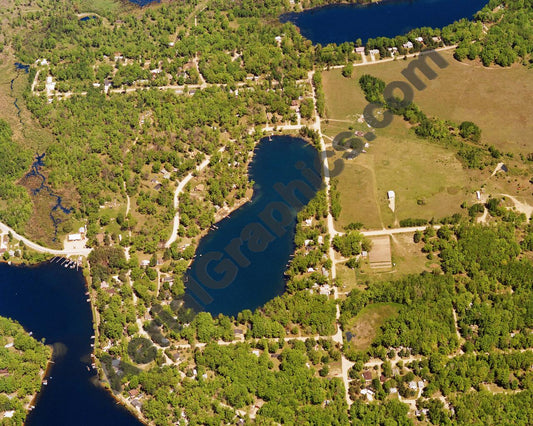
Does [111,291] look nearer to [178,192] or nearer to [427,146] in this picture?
[178,192]

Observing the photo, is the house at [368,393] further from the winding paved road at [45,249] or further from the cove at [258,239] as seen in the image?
the winding paved road at [45,249]

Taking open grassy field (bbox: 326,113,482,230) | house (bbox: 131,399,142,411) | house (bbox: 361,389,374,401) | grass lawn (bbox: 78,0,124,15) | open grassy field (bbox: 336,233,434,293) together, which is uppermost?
grass lawn (bbox: 78,0,124,15)

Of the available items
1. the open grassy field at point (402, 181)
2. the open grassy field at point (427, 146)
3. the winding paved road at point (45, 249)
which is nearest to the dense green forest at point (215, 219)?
the winding paved road at point (45, 249)

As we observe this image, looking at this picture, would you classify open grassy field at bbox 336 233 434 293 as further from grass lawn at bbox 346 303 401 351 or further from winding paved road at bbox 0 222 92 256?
winding paved road at bbox 0 222 92 256

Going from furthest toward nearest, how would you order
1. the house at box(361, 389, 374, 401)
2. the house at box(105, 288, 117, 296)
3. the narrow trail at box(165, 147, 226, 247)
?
the narrow trail at box(165, 147, 226, 247) < the house at box(105, 288, 117, 296) < the house at box(361, 389, 374, 401)

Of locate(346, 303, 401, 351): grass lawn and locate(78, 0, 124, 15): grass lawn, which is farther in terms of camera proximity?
locate(78, 0, 124, 15): grass lawn

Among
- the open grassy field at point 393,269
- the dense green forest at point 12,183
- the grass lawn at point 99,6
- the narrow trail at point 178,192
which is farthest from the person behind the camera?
the grass lawn at point 99,6

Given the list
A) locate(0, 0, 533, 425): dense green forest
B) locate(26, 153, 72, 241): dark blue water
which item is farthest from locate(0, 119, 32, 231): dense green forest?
locate(26, 153, 72, 241): dark blue water
